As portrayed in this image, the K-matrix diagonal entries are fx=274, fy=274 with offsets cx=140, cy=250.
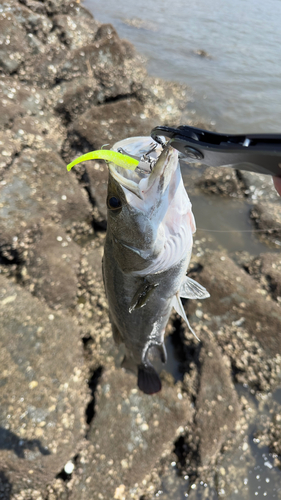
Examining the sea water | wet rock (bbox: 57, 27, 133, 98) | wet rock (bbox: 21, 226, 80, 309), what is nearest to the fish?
wet rock (bbox: 21, 226, 80, 309)

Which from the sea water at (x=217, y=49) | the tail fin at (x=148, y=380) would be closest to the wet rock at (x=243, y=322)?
the tail fin at (x=148, y=380)

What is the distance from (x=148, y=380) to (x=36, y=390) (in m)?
1.23

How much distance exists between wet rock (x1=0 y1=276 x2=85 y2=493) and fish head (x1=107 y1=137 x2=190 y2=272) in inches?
83.0

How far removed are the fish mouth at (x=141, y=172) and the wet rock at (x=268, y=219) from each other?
4.91 metres

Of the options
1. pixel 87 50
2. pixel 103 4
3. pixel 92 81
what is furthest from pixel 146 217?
pixel 103 4

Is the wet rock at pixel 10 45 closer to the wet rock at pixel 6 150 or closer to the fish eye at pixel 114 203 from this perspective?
the wet rock at pixel 6 150

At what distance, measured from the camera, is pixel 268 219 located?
580cm

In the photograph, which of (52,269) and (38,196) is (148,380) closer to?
(52,269)

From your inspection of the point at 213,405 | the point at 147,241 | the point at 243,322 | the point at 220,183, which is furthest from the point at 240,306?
the point at 220,183

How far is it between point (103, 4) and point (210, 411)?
26449 millimetres

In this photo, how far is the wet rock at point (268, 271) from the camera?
14.8ft

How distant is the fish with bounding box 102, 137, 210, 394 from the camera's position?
4.65ft

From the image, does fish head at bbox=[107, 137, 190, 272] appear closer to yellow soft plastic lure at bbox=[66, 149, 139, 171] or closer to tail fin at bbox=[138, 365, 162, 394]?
yellow soft plastic lure at bbox=[66, 149, 139, 171]

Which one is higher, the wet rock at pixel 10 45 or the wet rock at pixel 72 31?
the wet rock at pixel 72 31
